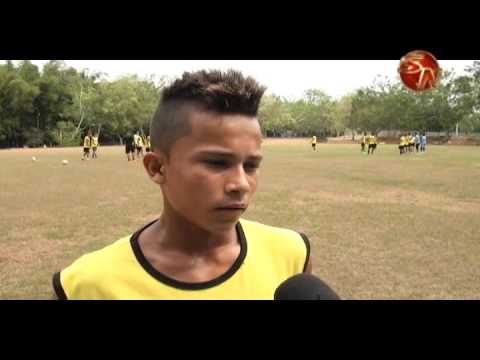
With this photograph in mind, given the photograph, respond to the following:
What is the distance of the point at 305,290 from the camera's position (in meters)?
1.09

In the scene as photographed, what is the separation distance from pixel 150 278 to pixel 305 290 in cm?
80

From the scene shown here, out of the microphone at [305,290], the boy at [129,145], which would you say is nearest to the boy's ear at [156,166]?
the microphone at [305,290]

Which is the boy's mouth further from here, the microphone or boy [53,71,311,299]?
the microphone

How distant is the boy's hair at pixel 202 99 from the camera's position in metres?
1.68

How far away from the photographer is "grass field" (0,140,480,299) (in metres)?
5.23

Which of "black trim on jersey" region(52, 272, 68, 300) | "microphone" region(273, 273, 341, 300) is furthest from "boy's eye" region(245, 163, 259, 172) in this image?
"black trim on jersey" region(52, 272, 68, 300)

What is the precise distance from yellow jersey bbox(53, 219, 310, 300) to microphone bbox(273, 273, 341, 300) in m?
0.57

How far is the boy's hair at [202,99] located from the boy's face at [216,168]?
1.3 inches

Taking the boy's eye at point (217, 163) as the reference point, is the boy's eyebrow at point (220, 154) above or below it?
above

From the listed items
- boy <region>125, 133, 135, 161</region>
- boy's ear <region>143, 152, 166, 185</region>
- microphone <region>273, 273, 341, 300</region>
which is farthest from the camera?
boy <region>125, 133, 135, 161</region>

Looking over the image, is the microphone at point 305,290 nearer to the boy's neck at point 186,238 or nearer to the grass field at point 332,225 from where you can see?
the boy's neck at point 186,238

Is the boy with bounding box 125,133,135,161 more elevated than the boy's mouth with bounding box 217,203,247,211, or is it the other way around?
the boy's mouth with bounding box 217,203,247,211

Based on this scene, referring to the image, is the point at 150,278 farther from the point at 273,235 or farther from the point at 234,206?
the point at 273,235
